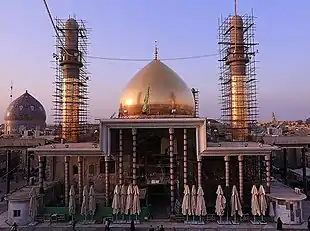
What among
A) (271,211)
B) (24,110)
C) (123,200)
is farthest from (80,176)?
(24,110)

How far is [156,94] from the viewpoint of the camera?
105 feet

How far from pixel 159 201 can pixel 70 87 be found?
15740 millimetres

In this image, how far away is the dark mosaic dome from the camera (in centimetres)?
7203

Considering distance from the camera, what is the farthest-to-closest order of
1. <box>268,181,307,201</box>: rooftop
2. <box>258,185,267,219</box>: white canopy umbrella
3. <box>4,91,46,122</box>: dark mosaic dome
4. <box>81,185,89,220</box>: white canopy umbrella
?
<box>4,91,46,122</box>: dark mosaic dome → <box>81,185,89,220</box>: white canopy umbrella → <box>258,185,267,219</box>: white canopy umbrella → <box>268,181,307,201</box>: rooftop

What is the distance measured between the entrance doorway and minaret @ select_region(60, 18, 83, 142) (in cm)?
1078

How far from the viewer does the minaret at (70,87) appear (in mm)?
39594

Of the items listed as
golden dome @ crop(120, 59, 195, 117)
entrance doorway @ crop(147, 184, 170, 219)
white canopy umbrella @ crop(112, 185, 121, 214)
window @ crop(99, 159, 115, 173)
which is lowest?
entrance doorway @ crop(147, 184, 170, 219)

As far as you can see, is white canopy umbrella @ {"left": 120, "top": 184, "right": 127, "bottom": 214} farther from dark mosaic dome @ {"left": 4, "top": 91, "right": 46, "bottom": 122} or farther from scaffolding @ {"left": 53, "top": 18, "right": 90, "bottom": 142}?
dark mosaic dome @ {"left": 4, "top": 91, "right": 46, "bottom": 122}

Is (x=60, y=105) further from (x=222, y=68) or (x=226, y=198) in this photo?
(x=226, y=198)

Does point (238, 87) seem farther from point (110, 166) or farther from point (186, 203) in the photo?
point (186, 203)

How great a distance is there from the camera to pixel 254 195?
2547 cm

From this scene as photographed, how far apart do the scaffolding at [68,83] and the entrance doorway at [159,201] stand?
35.3ft

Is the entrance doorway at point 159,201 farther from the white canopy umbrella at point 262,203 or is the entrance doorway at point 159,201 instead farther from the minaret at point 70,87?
the minaret at point 70,87

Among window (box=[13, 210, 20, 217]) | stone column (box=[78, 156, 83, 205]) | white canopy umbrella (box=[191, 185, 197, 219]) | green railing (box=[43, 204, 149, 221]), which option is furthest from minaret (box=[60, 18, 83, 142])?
white canopy umbrella (box=[191, 185, 197, 219])
